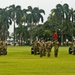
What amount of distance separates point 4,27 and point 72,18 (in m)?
23.9

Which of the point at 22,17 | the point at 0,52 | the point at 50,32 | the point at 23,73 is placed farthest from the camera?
the point at 22,17

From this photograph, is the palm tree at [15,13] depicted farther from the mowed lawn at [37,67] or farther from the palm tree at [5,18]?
the mowed lawn at [37,67]

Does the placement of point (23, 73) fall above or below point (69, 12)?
below

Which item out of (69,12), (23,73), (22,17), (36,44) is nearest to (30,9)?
(22,17)

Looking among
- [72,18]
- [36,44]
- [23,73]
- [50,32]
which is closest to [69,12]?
[72,18]

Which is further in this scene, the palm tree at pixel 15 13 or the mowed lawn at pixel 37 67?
the palm tree at pixel 15 13

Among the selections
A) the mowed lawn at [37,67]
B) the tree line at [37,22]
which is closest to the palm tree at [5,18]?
the tree line at [37,22]

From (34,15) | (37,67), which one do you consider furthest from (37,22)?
(37,67)

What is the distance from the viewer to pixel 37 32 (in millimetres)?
124750

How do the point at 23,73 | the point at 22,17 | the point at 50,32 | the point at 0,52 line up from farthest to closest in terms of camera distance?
1. the point at 22,17
2. the point at 50,32
3. the point at 0,52
4. the point at 23,73

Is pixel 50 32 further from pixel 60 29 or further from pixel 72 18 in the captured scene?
pixel 72 18

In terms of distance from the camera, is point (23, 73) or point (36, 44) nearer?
point (23, 73)

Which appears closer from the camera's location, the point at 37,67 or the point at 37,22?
the point at 37,67

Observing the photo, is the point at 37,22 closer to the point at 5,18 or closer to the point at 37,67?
the point at 5,18
